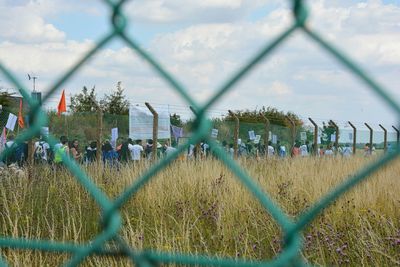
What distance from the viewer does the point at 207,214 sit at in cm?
532

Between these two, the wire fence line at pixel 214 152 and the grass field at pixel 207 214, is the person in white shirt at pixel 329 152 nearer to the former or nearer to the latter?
the grass field at pixel 207 214

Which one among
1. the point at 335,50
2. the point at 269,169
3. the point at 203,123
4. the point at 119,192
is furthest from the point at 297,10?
the point at 269,169

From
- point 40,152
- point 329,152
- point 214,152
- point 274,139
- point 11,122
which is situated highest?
point 214,152

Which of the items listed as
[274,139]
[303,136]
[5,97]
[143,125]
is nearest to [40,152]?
[143,125]

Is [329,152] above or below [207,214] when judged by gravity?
below

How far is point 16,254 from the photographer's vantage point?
→ 371 cm

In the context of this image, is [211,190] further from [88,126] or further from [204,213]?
[88,126]

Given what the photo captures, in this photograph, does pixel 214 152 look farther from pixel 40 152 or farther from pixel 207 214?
pixel 40 152

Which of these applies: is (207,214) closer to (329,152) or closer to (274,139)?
(329,152)

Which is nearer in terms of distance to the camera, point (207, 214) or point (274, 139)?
point (207, 214)

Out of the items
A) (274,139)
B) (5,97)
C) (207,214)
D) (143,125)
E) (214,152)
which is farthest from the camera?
(274,139)

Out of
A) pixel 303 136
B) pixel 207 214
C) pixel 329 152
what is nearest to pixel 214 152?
pixel 207 214

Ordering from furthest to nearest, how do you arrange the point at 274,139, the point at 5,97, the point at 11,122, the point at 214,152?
1. the point at 274,139
2. the point at 11,122
3. the point at 5,97
4. the point at 214,152

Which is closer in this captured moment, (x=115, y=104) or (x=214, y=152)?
(x=214, y=152)
